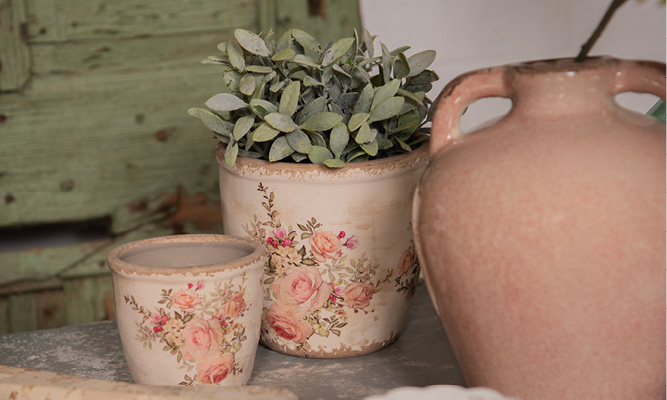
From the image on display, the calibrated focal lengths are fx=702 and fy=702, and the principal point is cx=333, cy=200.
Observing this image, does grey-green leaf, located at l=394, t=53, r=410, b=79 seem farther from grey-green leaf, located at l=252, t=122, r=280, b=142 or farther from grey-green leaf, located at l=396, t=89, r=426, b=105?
grey-green leaf, located at l=252, t=122, r=280, b=142

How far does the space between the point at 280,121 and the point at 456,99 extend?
0.64ft

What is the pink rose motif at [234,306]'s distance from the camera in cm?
65

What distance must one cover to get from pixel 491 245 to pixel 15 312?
1141mm

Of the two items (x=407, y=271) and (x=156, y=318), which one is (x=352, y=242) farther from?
(x=156, y=318)

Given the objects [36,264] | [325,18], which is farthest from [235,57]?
[36,264]

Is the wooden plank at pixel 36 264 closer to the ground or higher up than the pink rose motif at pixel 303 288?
closer to the ground

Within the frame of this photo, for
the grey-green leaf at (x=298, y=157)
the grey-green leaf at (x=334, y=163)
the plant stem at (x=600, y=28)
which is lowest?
the grey-green leaf at (x=298, y=157)

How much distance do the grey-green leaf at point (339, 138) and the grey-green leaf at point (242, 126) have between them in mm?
88

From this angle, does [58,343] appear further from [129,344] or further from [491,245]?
[491,245]

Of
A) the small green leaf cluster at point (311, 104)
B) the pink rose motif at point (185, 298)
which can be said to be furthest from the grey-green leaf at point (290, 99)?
the pink rose motif at point (185, 298)

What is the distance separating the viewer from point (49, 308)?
139cm

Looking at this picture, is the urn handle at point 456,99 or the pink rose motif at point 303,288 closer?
the urn handle at point 456,99

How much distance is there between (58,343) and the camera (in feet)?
2.81

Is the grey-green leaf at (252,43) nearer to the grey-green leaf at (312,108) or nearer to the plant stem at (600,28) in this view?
the grey-green leaf at (312,108)
